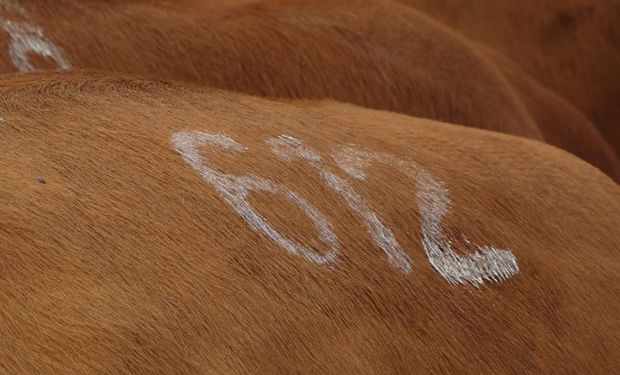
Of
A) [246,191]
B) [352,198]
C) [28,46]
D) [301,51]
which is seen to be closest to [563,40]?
[301,51]

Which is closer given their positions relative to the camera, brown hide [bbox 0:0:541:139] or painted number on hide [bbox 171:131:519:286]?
painted number on hide [bbox 171:131:519:286]

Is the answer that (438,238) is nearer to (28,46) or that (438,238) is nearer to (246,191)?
(246,191)

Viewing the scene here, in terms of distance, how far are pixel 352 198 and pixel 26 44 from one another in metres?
0.85

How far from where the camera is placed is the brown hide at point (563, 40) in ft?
9.62

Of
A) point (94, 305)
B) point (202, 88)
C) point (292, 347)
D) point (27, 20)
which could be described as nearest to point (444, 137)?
point (202, 88)

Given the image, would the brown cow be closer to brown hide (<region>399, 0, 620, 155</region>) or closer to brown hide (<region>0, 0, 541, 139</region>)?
brown hide (<region>0, 0, 541, 139</region>)

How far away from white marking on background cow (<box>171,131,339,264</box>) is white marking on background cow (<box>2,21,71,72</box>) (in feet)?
2.25

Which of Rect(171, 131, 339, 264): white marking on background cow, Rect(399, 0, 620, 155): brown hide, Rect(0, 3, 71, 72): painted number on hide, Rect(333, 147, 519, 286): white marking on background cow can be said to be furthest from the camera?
Rect(399, 0, 620, 155): brown hide

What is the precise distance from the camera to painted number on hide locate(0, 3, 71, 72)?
6.99 feet

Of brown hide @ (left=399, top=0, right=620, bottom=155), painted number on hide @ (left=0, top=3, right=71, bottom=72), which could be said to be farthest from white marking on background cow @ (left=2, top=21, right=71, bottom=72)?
brown hide @ (left=399, top=0, right=620, bottom=155)

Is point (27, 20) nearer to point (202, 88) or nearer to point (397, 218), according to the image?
point (202, 88)

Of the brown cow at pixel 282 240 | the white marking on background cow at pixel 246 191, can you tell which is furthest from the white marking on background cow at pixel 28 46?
the white marking on background cow at pixel 246 191

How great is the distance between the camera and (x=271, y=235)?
148 cm

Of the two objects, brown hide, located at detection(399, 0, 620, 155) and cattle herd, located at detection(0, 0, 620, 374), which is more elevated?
cattle herd, located at detection(0, 0, 620, 374)
